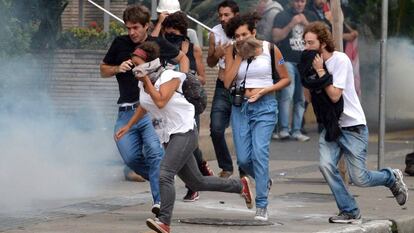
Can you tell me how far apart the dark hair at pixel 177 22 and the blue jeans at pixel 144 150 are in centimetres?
117

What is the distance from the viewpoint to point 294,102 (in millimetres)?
17531

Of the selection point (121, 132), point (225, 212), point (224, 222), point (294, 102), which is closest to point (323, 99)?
point (224, 222)

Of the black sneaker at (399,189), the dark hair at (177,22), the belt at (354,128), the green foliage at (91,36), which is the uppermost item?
the dark hair at (177,22)

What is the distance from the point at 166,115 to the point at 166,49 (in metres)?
1.06

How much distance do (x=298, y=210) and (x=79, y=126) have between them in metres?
2.99

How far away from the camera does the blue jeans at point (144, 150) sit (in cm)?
1014

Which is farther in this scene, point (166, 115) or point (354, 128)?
point (354, 128)

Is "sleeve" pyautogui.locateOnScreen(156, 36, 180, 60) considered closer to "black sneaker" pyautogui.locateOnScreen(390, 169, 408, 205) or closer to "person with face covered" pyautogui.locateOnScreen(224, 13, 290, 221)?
"person with face covered" pyautogui.locateOnScreen(224, 13, 290, 221)

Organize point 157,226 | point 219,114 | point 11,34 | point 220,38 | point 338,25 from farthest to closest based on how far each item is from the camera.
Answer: point 338,25, point 219,114, point 220,38, point 11,34, point 157,226

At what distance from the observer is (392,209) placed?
36.7 feet

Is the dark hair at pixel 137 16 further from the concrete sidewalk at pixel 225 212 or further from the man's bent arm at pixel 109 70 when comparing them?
the concrete sidewalk at pixel 225 212

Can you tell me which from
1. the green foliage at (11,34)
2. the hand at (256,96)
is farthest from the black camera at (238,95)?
the green foliage at (11,34)

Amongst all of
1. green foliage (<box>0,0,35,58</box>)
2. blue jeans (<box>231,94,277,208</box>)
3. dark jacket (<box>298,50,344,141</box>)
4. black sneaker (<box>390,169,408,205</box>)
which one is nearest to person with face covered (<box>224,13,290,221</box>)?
blue jeans (<box>231,94,277,208</box>)

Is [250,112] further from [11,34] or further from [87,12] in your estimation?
[87,12]
